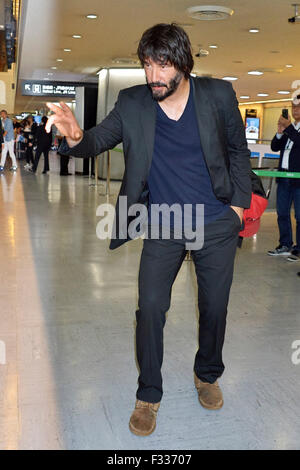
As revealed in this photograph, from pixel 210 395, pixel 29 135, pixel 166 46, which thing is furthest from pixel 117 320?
pixel 29 135

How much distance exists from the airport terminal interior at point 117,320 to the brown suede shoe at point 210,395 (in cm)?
4

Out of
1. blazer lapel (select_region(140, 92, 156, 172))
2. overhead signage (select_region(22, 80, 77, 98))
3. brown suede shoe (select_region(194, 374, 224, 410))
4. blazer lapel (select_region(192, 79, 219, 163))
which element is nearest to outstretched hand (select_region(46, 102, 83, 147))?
blazer lapel (select_region(140, 92, 156, 172))

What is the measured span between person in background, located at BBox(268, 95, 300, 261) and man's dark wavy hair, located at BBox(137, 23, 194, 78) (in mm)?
3864

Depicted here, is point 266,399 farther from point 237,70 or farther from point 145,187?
point 237,70

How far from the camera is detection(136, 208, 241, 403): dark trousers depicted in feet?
7.82

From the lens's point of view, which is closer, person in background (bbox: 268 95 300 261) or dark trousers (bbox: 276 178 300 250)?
person in background (bbox: 268 95 300 261)

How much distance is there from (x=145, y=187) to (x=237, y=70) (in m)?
14.8

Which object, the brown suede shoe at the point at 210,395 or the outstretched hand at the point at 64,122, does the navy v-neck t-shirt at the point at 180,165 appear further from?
the brown suede shoe at the point at 210,395

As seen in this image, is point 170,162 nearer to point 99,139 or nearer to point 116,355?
point 99,139

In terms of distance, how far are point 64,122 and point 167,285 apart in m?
0.83

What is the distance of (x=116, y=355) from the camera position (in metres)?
3.31

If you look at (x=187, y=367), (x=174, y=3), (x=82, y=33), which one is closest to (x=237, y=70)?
(x=82, y=33)

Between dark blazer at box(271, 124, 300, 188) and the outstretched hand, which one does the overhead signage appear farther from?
the outstretched hand

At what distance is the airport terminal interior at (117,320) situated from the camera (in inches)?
98.9
